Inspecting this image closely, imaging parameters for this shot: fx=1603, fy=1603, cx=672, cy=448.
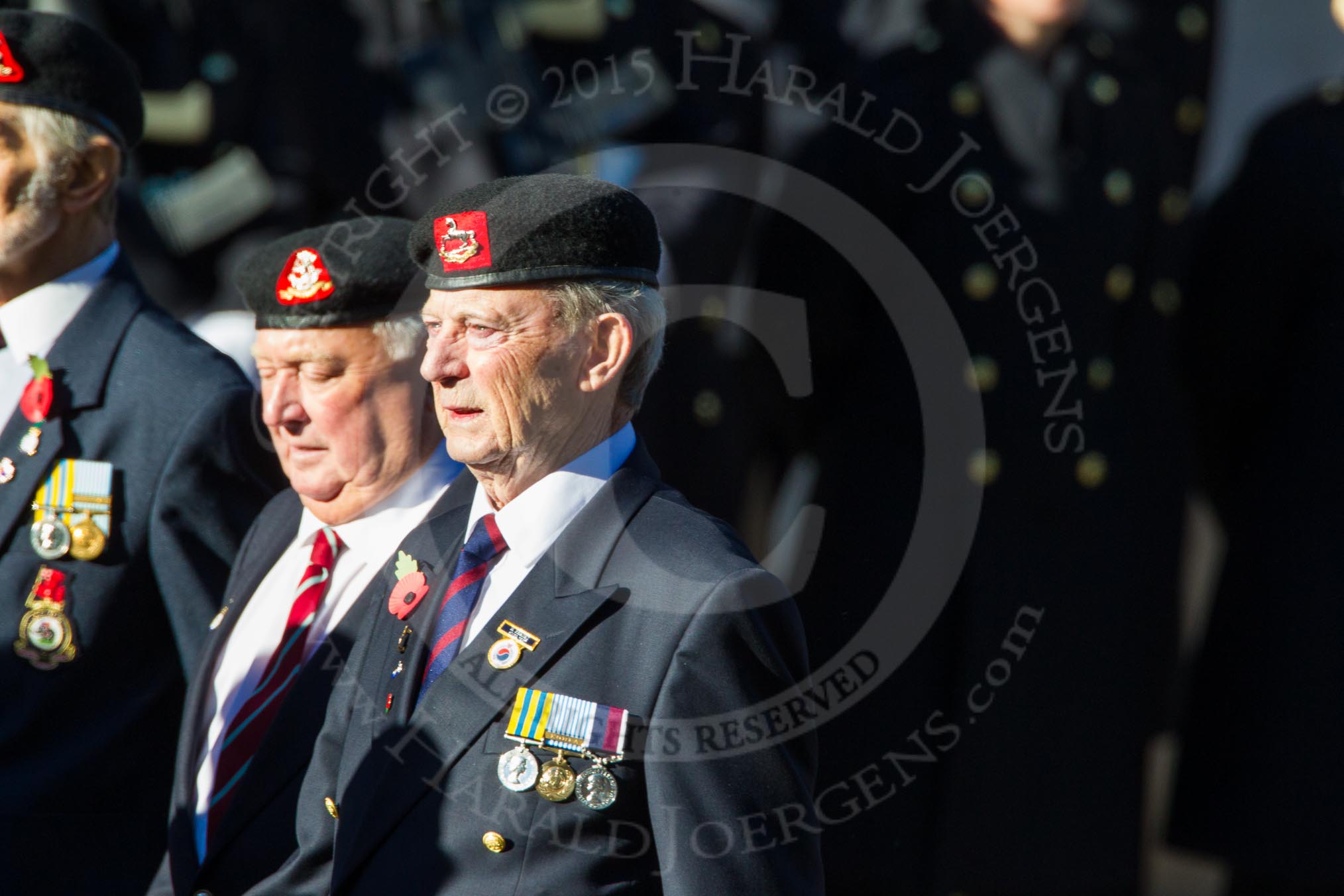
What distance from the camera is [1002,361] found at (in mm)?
2980

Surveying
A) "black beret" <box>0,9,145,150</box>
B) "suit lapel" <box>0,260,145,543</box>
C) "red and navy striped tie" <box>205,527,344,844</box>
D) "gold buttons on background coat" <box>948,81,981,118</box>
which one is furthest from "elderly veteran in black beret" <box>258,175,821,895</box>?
"gold buttons on background coat" <box>948,81,981,118</box>

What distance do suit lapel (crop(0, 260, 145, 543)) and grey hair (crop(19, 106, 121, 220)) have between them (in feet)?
0.72

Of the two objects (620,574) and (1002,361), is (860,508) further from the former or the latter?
(620,574)

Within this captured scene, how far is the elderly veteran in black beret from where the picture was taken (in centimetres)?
189

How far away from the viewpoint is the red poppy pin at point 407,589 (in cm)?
218

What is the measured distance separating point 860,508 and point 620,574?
43.5 inches

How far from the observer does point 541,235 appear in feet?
6.59

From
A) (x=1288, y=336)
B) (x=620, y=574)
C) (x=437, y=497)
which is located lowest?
(x=437, y=497)

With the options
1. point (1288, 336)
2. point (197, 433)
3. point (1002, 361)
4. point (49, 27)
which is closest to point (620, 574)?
point (197, 433)

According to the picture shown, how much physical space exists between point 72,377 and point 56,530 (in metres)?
0.27

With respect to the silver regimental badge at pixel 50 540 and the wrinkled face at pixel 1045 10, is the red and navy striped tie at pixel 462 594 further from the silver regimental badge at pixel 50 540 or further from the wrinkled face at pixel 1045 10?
the wrinkled face at pixel 1045 10

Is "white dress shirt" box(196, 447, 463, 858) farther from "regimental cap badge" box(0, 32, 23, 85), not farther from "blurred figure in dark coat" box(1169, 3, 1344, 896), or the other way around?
"blurred figure in dark coat" box(1169, 3, 1344, 896)

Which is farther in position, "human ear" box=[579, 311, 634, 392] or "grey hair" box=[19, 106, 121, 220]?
"grey hair" box=[19, 106, 121, 220]

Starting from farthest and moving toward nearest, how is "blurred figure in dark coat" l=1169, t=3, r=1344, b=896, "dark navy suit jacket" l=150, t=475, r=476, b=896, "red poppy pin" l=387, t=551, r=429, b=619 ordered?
"blurred figure in dark coat" l=1169, t=3, r=1344, b=896
"dark navy suit jacket" l=150, t=475, r=476, b=896
"red poppy pin" l=387, t=551, r=429, b=619
